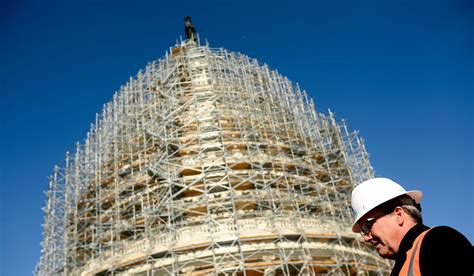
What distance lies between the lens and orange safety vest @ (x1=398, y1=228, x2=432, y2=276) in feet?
7.07

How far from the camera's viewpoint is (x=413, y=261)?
2.19 metres

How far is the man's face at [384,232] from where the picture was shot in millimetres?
2713

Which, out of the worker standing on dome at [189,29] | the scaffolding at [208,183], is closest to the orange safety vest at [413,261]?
the scaffolding at [208,183]

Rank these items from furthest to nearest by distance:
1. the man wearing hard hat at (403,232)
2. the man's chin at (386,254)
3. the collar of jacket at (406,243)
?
the man's chin at (386,254) < the collar of jacket at (406,243) < the man wearing hard hat at (403,232)

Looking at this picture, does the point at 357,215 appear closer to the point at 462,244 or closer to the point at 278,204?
the point at 462,244

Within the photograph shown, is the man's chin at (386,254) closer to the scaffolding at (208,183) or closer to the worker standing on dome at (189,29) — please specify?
the scaffolding at (208,183)

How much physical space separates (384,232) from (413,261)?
0.56 metres

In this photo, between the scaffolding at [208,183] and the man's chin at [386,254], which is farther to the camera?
the scaffolding at [208,183]

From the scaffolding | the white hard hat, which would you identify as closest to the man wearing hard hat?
the white hard hat

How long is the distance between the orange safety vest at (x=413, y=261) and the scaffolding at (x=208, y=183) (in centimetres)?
1587

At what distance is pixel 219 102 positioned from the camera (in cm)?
2773

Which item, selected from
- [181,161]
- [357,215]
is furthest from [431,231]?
[181,161]

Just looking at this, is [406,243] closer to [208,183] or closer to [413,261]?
[413,261]

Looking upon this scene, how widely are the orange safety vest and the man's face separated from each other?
39 cm
